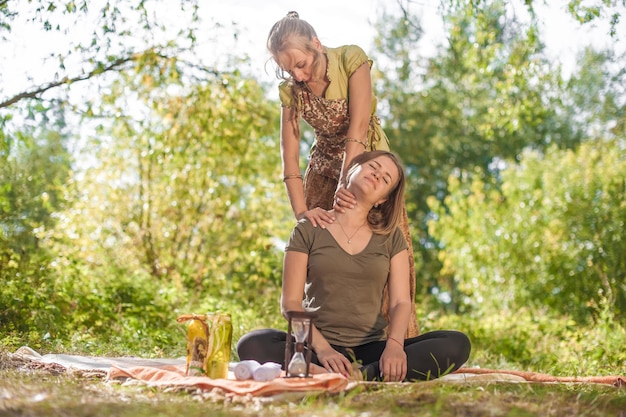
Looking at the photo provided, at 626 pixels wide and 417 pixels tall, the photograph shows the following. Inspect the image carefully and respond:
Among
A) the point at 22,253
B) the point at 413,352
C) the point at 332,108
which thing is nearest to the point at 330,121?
the point at 332,108

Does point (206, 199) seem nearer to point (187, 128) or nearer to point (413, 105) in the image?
point (187, 128)

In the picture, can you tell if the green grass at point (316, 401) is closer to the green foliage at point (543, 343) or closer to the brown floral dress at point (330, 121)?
the brown floral dress at point (330, 121)

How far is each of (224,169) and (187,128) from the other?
2.00ft

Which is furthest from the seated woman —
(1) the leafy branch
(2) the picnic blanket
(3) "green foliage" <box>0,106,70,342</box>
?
(1) the leafy branch

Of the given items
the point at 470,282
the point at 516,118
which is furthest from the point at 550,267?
the point at 516,118

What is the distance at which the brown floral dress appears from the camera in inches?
133

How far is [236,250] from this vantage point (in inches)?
285

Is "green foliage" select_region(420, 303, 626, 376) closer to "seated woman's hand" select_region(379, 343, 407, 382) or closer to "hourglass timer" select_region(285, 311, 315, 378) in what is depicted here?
"seated woman's hand" select_region(379, 343, 407, 382)

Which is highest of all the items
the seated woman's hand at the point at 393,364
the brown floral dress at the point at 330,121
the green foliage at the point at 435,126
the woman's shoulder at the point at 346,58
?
the green foliage at the point at 435,126

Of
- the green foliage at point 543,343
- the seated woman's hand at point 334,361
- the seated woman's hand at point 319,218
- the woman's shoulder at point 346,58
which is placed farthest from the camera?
the green foliage at point 543,343

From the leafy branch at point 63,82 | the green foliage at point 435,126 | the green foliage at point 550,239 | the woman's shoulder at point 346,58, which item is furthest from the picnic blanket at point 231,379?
the green foliage at point 435,126

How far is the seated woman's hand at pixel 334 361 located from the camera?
9.13ft

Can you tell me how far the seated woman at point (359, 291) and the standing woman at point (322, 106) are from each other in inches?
3.8

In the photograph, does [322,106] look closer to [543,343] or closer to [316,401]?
[316,401]
